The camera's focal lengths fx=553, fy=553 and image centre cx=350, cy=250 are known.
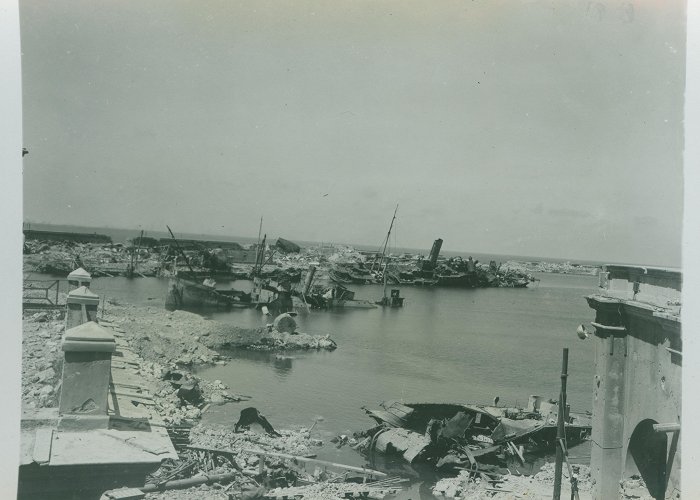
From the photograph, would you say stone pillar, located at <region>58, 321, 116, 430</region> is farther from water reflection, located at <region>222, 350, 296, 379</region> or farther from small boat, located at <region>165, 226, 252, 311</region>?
small boat, located at <region>165, 226, 252, 311</region>

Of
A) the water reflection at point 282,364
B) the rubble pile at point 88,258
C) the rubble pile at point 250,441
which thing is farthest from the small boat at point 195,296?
the rubble pile at point 250,441

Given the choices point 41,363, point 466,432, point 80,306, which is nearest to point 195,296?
point 466,432

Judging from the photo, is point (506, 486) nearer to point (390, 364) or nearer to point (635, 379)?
point (635, 379)

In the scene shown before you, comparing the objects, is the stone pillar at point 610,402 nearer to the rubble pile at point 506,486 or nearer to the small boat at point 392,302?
the rubble pile at point 506,486

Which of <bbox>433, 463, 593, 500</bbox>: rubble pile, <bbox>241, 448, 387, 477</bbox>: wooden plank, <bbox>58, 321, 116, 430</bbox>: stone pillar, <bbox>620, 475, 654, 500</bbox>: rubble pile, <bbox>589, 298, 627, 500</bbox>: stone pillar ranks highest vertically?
<bbox>58, 321, 116, 430</bbox>: stone pillar

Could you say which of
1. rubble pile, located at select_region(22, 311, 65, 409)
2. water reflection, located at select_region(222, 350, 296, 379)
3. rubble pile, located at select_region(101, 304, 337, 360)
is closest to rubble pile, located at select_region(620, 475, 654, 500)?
rubble pile, located at select_region(22, 311, 65, 409)

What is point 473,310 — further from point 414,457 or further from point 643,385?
point 643,385

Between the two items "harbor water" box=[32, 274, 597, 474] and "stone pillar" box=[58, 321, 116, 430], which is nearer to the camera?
"stone pillar" box=[58, 321, 116, 430]
